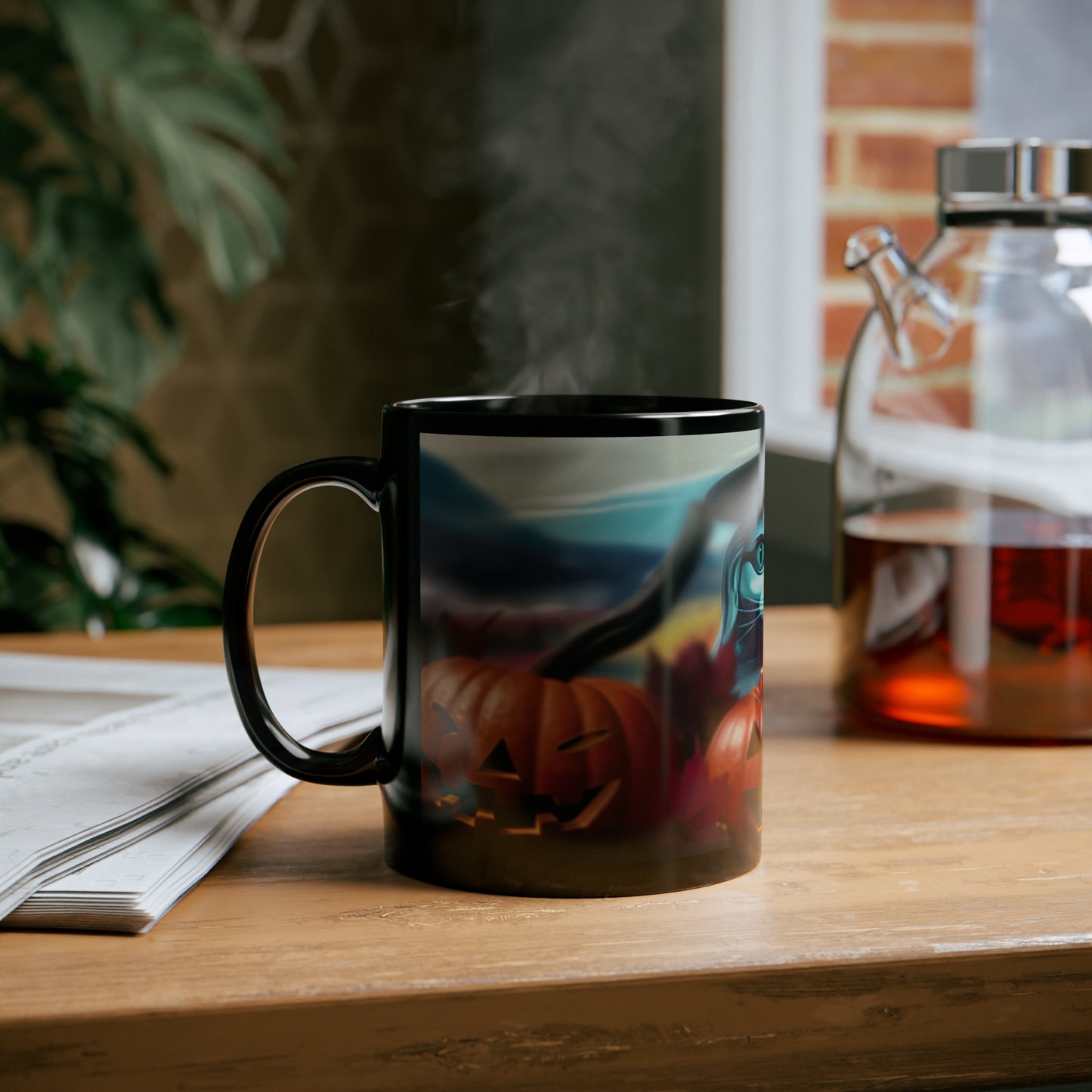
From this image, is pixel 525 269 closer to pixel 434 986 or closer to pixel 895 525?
pixel 895 525

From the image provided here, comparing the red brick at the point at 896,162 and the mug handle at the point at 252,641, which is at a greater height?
the red brick at the point at 896,162

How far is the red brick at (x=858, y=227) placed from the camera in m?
1.54

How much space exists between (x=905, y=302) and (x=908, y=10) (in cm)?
104

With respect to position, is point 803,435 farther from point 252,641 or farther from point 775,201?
point 252,641

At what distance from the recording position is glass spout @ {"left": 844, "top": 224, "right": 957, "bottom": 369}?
0.62 m

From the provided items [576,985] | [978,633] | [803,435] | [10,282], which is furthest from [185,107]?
[576,985]

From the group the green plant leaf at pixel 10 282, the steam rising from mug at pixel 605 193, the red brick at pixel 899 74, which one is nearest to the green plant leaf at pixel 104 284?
the green plant leaf at pixel 10 282

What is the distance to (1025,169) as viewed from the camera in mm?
587

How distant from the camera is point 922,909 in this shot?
1.30 feet

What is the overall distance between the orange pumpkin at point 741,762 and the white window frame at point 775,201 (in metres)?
1.15

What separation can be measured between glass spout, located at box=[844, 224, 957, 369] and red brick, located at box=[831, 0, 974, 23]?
101 centimetres

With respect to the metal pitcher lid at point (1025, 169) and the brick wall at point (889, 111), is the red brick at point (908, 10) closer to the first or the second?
the brick wall at point (889, 111)

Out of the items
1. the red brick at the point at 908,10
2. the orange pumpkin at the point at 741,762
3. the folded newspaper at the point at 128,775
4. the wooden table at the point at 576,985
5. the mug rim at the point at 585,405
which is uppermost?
the red brick at the point at 908,10

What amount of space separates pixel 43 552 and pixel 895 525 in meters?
0.89
